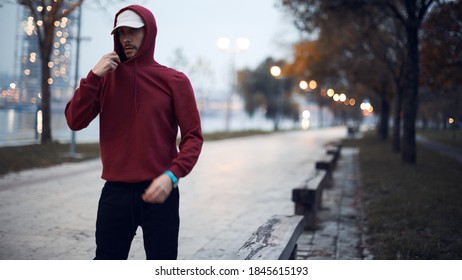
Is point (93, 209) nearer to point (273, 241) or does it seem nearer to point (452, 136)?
point (273, 241)

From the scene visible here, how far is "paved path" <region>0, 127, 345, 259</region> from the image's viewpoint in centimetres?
459

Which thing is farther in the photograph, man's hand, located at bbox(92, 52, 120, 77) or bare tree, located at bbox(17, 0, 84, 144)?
bare tree, located at bbox(17, 0, 84, 144)

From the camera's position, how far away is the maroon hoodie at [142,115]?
2.44 metres

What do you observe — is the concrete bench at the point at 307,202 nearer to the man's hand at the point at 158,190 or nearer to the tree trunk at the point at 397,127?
the man's hand at the point at 158,190

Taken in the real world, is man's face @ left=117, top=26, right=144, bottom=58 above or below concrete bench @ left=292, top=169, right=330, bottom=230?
above

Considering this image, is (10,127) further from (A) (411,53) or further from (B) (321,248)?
(A) (411,53)

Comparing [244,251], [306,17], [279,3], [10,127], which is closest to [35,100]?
[10,127]

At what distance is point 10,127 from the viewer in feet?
15.9

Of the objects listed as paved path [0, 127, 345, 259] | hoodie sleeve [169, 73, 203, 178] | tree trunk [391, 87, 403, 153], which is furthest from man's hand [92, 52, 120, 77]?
tree trunk [391, 87, 403, 153]

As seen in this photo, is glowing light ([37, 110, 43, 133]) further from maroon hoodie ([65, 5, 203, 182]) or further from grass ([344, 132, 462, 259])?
grass ([344, 132, 462, 259])

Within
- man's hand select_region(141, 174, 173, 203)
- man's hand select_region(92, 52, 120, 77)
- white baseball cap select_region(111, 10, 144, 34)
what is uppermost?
white baseball cap select_region(111, 10, 144, 34)

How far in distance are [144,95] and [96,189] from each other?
20.3 feet

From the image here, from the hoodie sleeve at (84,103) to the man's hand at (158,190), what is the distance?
0.49 metres

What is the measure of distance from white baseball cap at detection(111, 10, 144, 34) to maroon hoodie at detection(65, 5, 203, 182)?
0.02 metres
